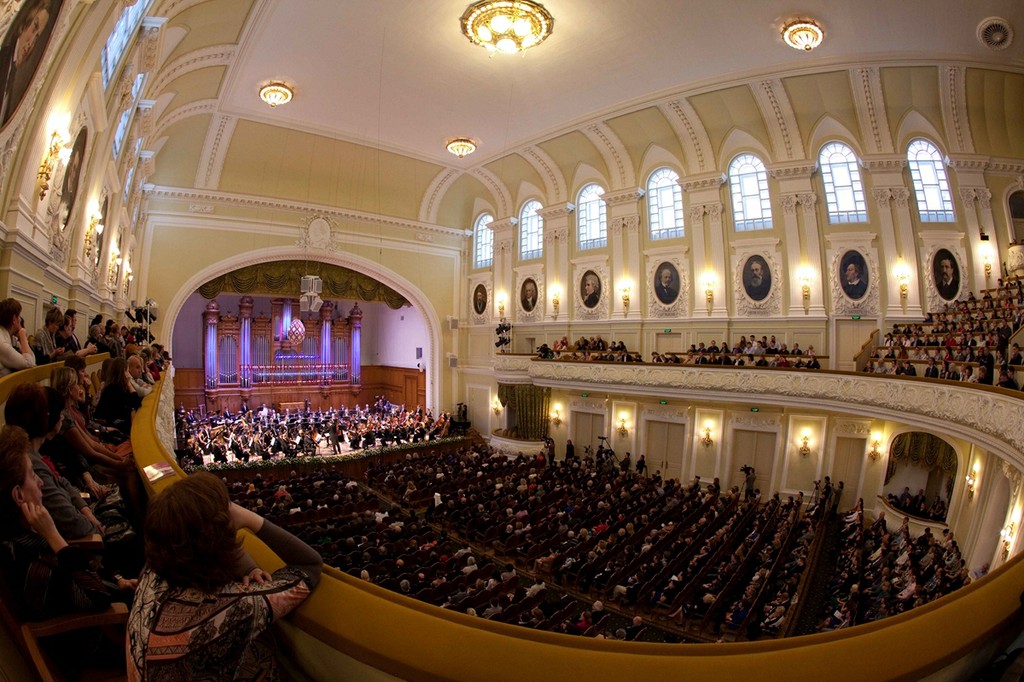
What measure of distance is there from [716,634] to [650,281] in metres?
13.9

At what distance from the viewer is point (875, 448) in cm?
1488

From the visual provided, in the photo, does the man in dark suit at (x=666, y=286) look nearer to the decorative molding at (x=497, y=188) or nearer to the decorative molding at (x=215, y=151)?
the decorative molding at (x=497, y=188)

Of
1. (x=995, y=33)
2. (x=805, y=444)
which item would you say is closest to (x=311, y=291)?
(x=805, y=444)

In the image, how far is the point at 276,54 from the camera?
15.2 m

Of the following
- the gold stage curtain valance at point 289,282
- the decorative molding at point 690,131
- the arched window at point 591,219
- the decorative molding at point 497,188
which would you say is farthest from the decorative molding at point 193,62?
the arched window at point 591,219

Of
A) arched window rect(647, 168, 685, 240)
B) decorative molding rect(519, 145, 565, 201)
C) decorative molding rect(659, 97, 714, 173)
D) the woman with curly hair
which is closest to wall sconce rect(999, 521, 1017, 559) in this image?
the woman with curly hair

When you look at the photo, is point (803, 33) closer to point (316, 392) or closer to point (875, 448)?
point (875, 448)

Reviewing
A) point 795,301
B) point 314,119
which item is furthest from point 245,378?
point 795,301

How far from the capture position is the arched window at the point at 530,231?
24.6 meters

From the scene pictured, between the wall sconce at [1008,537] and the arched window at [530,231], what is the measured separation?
1863 cm

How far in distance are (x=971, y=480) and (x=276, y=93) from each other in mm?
20566

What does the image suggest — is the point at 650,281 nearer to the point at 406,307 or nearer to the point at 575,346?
the point at 575,346

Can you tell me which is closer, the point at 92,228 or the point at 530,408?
the point at 92,228

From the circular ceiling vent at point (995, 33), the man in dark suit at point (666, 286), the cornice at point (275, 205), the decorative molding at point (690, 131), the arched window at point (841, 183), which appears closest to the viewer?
the circular ceiling vent at point (995, 33)
